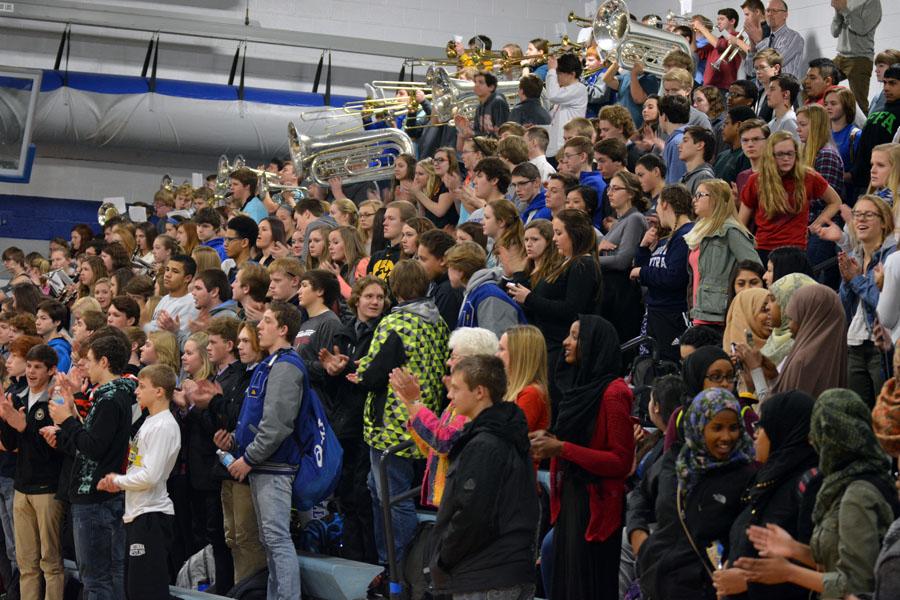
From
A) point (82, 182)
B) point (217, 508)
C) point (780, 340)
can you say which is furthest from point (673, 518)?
point (82, 182)

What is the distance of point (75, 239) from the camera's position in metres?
13.5

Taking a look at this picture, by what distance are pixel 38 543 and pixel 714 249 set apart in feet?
13.4

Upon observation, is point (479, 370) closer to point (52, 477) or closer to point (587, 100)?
point (52, 477)

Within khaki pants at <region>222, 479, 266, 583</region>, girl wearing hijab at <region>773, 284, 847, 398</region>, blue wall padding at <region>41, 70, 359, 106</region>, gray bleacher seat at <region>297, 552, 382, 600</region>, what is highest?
blue wall padding at <region>41, 70, 359, 106</region>

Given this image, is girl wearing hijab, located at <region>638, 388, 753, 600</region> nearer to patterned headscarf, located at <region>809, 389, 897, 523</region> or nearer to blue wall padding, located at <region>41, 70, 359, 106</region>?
patterned headscarf, located at <region>809, 389, 897, 523</region>

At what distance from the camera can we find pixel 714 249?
6.75 meters

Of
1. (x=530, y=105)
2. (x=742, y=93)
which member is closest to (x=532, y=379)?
(x=742, y=93)

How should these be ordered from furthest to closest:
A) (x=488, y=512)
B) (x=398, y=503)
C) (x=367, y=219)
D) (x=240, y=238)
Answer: (x=240, y=238) → (x=367, y=219) → (x=398, y=503) → (x=488, y=512)

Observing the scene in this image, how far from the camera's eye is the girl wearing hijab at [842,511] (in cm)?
391

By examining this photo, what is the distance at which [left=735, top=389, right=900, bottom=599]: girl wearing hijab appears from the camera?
12.8 ft

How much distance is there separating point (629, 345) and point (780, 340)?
4.22 ft

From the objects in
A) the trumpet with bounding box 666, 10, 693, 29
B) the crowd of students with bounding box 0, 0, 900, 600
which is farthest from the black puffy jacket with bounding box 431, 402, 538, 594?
the trumpet with bounding box 666, 10, 693, 29

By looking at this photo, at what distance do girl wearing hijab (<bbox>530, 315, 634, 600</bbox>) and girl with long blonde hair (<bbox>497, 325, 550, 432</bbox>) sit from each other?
0.10 metres

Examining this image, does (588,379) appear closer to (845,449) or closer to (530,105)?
(845,449)
